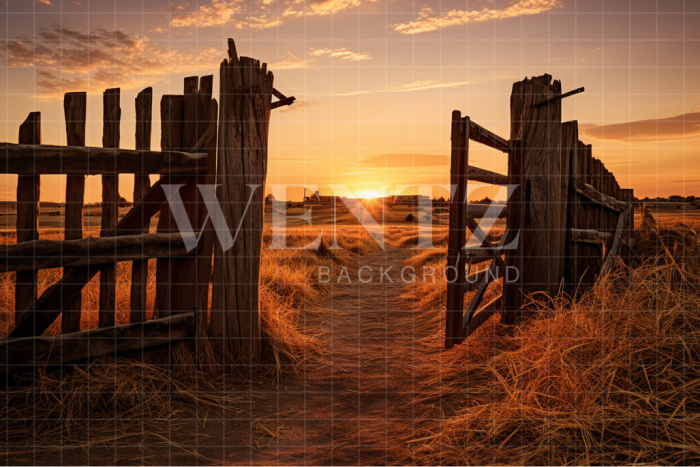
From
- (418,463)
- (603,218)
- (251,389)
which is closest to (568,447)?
(418,463)

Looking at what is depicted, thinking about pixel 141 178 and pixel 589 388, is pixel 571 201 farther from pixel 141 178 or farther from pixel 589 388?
pixel 141 178

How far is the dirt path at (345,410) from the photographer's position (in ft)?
10.9

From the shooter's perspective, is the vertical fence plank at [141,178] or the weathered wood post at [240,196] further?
the weathered wood post at [240,196]

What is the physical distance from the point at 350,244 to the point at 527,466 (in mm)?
13719

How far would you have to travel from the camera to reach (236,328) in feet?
15.6

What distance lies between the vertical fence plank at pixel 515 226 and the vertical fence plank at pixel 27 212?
4.61m

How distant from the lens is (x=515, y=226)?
18.7 feet

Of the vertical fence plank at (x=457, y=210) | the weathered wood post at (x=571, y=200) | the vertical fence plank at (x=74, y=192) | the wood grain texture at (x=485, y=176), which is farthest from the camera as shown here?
the weathered wood post at (x=571, y=200)

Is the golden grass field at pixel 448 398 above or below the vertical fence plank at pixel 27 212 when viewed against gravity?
below

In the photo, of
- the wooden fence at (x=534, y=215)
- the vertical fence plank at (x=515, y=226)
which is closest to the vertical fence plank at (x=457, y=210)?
the wooden fence at (x=534, y=215)

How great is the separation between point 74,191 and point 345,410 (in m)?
2.88

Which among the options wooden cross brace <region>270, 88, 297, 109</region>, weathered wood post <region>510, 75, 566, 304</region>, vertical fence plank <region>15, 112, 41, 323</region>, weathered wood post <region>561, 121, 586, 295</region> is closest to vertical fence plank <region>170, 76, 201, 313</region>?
wooden cross brace <region>270, 88, 297, 109</region>

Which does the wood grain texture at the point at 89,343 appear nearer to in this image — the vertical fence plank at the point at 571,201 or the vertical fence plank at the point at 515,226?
the vertical fence plank at the point at 515,226

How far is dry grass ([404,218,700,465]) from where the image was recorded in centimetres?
316
